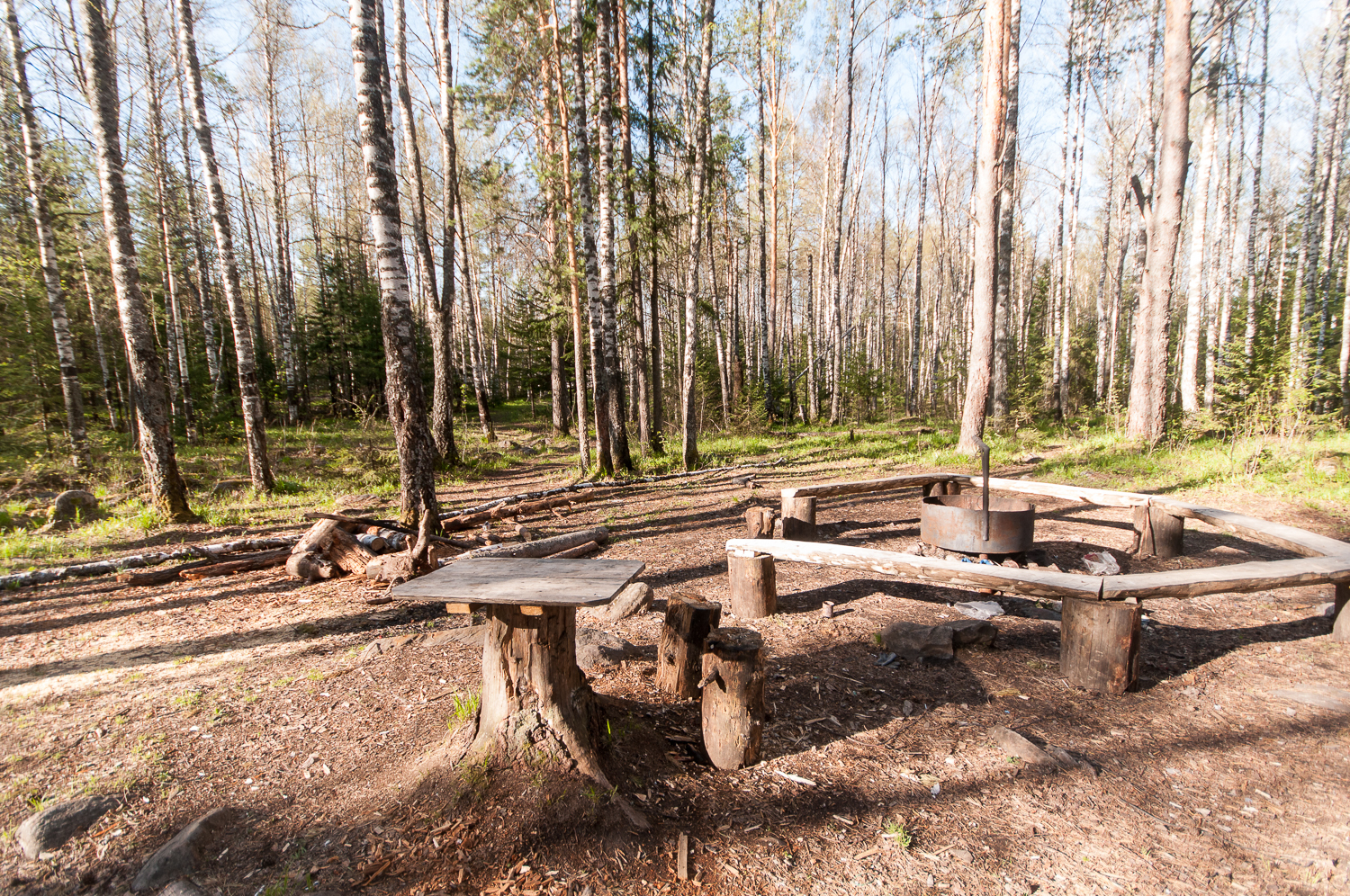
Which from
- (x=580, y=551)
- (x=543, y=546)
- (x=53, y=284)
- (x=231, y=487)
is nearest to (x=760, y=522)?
(x=580, y=551)

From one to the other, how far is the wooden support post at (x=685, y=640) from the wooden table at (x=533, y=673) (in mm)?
727

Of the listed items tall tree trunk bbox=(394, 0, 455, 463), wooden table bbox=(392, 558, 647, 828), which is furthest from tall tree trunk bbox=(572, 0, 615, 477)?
wooden table bbox=(392, 558, 647, 828)

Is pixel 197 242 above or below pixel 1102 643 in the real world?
above

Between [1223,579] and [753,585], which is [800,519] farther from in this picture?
[1223,579]

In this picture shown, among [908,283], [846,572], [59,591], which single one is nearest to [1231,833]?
[846,572]

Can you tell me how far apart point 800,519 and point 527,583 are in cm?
430

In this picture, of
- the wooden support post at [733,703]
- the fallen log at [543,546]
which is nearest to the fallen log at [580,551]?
the fallen log at [543,546]

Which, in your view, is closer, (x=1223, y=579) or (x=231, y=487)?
(x=1223, y=579)

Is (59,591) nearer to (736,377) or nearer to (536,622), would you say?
(536,622)

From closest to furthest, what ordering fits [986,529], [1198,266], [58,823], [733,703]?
1. [58,823]
2. [733,703]
3. [986,529]
4. [1198,266]

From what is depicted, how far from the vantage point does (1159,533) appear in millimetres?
5648

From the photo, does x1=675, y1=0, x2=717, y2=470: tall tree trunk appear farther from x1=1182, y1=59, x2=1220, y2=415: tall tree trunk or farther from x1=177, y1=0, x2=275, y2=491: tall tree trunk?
x1=1182, y1=59, x2=1220, y2=415: tall tree trunk

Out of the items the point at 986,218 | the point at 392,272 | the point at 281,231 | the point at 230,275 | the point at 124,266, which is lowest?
the point at 392,272

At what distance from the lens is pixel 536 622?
2545 mm
